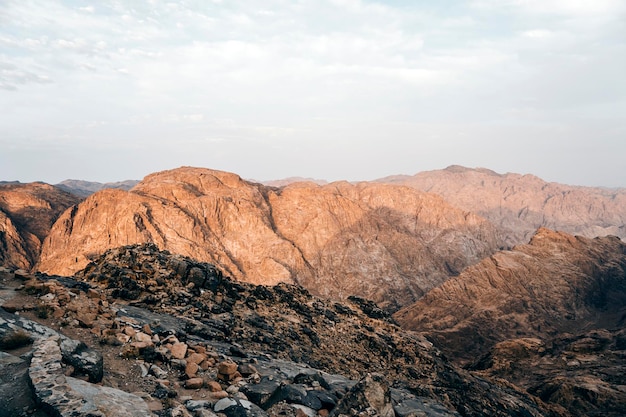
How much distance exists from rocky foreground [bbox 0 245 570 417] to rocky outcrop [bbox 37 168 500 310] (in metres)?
54.6

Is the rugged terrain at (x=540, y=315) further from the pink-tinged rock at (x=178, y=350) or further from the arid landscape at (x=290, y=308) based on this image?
the pink-tinged rock at (x=178, y=350)

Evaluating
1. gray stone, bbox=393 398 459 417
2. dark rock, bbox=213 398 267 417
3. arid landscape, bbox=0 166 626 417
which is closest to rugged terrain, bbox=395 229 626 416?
arid landscape, bbox=0 166 626 417

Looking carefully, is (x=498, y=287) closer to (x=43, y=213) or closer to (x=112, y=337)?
(x=112, y=337)

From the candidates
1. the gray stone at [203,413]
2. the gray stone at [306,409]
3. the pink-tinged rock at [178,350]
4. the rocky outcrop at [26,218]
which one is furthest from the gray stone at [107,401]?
the rocky outcrop at [26,218]

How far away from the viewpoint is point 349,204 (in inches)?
4131

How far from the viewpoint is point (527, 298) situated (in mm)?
78000

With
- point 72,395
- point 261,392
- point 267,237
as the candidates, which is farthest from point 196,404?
point 267,237

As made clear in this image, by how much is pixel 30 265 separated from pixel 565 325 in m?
105

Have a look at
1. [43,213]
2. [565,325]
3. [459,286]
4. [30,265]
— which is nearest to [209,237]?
[30,265]

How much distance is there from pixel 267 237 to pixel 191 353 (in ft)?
256

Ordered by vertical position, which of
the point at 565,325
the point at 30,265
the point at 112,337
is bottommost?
the point at 565,325

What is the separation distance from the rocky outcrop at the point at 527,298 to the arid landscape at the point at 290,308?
387mm

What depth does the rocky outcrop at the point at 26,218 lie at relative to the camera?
7294 cm

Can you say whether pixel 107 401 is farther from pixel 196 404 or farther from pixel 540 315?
pixel 540 315
